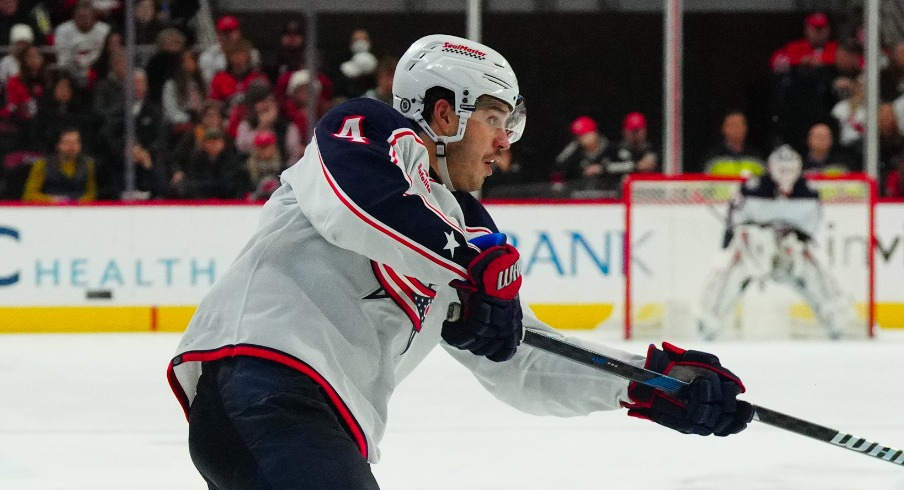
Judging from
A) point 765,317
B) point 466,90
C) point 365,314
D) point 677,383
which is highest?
point 466,90

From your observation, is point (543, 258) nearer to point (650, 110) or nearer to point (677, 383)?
point (650, 110)

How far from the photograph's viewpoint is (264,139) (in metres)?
7.30

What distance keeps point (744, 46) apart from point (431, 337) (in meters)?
6.04

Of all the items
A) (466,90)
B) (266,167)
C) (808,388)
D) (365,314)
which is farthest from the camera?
(266,167)

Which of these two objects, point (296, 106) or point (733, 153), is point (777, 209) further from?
point (296, 106)

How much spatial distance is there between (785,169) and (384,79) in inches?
83.9

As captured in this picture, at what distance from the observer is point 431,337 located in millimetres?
2027

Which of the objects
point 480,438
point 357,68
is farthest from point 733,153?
point 480,438

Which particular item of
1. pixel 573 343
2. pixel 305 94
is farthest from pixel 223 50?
pixel 573 343

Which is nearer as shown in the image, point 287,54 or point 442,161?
point 442,161

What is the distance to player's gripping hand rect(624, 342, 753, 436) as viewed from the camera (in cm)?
209

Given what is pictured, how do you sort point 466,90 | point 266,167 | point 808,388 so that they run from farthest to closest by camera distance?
1. point 266,167
2. point 808,388
3. point 466,90

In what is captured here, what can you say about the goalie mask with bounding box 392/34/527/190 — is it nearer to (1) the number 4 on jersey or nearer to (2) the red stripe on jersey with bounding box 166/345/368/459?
(1) the number 4 on jersey

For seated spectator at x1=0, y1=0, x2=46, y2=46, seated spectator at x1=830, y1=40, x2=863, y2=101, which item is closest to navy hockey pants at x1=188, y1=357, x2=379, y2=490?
seated spectator at x1=830, y1=40, x2=863, y2=101
